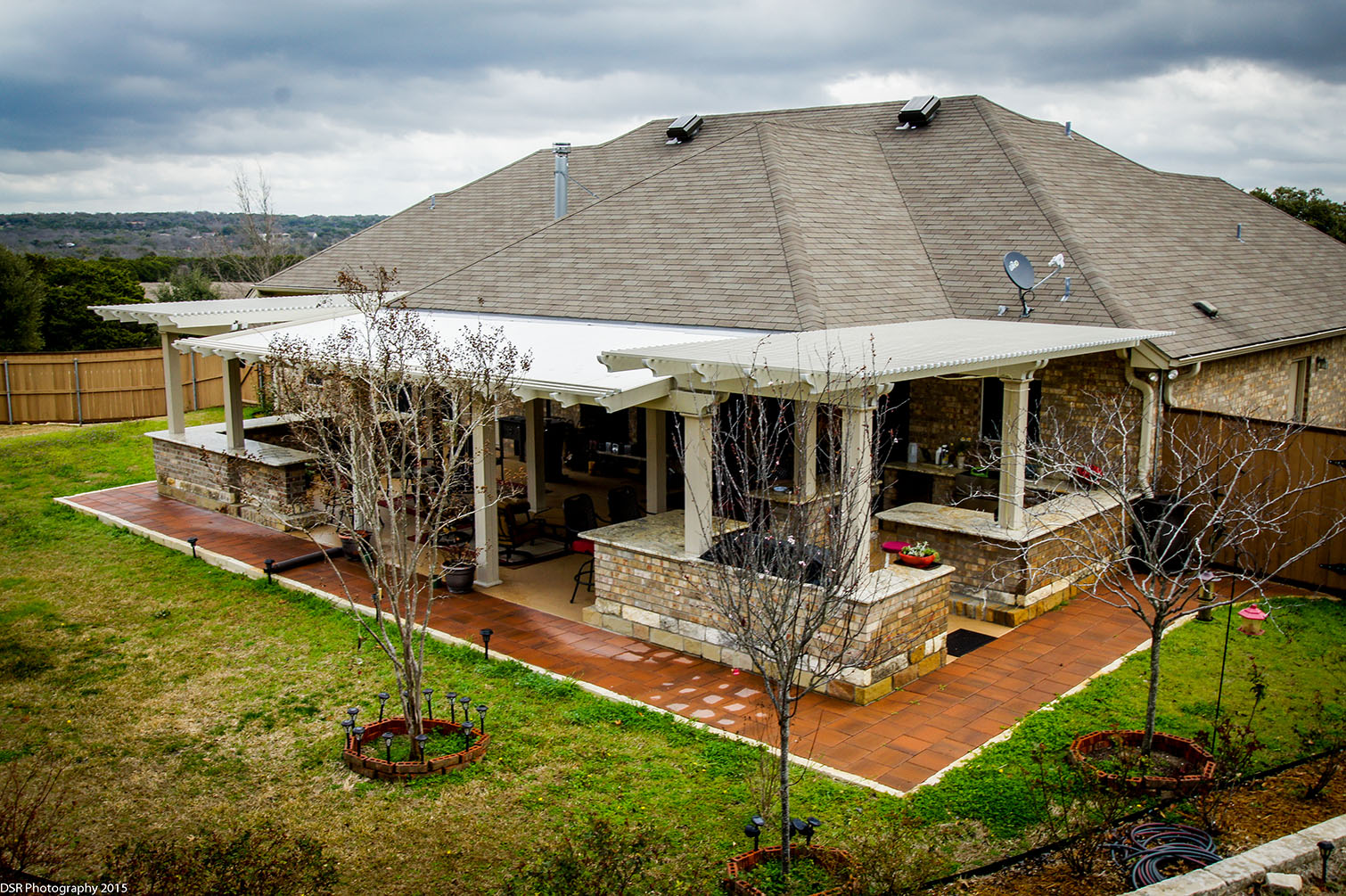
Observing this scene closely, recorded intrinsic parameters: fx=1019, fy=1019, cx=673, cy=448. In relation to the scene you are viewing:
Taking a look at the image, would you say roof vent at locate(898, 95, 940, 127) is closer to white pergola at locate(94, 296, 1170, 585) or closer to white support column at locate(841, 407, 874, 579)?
white pergola at locate(94, 296, 1170, 585)

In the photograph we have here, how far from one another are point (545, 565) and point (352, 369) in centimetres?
452

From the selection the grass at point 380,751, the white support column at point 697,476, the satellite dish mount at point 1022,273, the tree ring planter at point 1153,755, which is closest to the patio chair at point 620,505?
the white support column at point 697,476

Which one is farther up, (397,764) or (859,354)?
(859,354)

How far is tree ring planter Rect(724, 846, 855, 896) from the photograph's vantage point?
5863mm

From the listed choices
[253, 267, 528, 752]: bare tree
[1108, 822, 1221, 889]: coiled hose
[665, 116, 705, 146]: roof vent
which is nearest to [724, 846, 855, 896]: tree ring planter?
[1108, 822, 1221, 889]: coiled hose

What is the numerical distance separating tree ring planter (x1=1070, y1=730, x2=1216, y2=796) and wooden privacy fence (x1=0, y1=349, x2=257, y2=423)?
21.5m

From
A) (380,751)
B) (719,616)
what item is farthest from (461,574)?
(380,751)

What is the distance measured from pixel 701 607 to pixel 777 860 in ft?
12.2

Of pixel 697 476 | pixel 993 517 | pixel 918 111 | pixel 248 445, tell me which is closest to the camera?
pixel 697 476

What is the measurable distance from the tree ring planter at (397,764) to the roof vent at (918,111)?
14.5 m

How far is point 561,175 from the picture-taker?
19344 millimetres

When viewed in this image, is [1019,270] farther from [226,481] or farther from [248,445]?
[226,481]

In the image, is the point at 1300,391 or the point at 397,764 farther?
the point at 1300,391

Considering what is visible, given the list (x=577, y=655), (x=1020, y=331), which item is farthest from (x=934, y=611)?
(x=1020, y=331)
